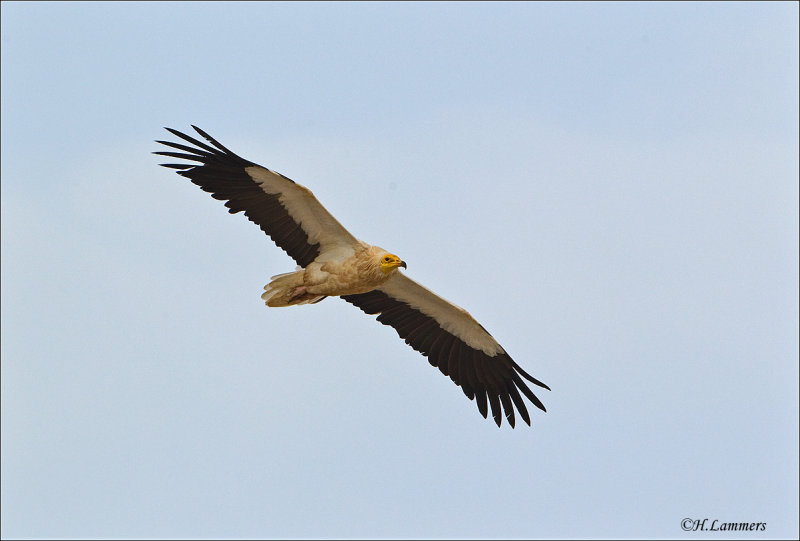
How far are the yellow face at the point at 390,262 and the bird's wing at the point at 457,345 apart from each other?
165 cm

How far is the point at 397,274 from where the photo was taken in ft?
59.4

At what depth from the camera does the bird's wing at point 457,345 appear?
18812 millimetres

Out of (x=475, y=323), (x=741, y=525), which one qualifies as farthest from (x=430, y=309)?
(x=741, y=525)

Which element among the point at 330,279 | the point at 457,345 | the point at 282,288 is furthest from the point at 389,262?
the point at 457,345

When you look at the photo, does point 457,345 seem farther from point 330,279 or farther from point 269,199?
point 269,199

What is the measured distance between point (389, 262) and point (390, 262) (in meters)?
0.01

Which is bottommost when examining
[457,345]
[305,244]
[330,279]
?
[457,345]

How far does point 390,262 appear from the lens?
55.6 ft

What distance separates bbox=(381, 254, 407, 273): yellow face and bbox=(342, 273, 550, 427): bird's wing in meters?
1.65

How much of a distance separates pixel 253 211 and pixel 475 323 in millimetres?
3593

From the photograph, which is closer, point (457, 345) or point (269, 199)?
point (269, 199)

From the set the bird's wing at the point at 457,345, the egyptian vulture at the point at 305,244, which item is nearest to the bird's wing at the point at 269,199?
the egyptian vulture at the point at 305,244

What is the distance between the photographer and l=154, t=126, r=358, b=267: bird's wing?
1712 cm

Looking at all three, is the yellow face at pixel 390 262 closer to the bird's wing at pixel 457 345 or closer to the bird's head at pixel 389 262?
the bird's head at pixel 389 262
